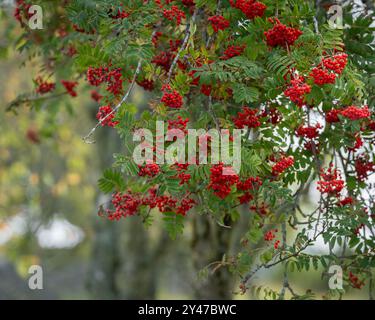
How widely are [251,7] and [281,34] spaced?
209 mm

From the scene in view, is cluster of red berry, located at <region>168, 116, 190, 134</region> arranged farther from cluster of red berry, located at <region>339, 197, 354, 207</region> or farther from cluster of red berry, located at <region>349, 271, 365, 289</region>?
cluster of red berry, located at <region>349, 271, 365, 289</region>

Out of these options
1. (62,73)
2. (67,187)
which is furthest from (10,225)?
(62,73)

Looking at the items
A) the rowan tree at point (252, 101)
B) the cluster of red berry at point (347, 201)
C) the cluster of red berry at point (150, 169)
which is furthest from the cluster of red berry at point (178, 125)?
the cluster of red berry at point (347, 201)

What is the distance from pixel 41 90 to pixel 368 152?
2.40m

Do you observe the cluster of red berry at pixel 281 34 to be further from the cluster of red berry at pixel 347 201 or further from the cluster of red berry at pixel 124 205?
the cluster of red berry at pixel 124 205

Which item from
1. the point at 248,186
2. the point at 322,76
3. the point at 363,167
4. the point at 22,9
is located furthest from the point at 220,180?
the point at 22,9

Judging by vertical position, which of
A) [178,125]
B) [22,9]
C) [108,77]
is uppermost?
[22,9]

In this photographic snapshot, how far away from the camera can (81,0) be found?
307 centimetres

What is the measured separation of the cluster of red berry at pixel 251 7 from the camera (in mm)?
2930

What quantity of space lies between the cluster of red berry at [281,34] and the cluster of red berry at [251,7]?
0.26 feet

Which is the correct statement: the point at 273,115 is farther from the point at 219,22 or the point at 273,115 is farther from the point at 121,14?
the point at 121,14

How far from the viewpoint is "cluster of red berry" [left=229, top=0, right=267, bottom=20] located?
9.61ft

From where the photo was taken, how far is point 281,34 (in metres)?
2.88
